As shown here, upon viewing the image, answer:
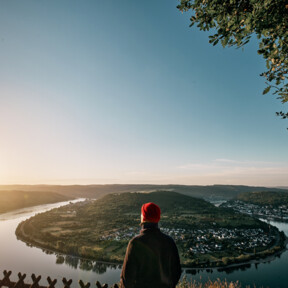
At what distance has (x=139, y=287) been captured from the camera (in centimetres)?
288

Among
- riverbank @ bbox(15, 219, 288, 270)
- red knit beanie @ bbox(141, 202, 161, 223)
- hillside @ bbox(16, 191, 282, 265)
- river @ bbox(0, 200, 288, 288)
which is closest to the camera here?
red knit beanie @ bbox(141, 202, 161, 223)

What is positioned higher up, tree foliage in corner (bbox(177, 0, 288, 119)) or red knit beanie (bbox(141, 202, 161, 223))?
tree foliage in corner (bbox(177, 0, 288, 119))

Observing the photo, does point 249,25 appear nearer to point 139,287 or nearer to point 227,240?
point 139,287

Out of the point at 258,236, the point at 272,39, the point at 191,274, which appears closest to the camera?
the point at 272,39

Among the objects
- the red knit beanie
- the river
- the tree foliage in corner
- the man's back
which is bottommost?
the river

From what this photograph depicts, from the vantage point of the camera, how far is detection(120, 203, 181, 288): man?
289 centimetres

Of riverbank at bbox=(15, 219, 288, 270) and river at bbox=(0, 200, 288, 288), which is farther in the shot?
riverbank at bbox=(15, 219, 288, 270)

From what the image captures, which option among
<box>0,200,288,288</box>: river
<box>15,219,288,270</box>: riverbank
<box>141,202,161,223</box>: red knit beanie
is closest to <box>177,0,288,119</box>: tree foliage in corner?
<box>141,202,161,223</box>: red knit beanie

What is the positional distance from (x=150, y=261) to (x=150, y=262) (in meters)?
0.01

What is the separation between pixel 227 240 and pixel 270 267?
22513mm

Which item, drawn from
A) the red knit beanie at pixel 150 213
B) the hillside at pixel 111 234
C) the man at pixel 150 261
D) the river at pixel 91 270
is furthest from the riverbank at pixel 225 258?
the red knit beanie at pixel 150 213

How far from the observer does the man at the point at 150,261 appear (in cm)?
289

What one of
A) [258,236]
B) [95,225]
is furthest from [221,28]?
[95,225]

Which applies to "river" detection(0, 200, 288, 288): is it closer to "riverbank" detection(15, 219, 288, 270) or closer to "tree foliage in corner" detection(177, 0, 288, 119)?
"riverbank" detection(15, 219, 288, 270)
